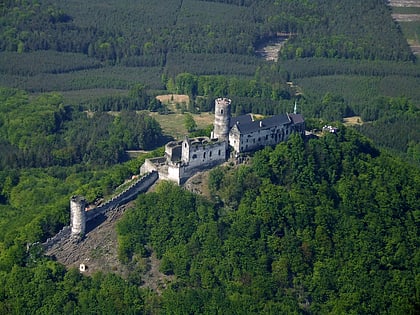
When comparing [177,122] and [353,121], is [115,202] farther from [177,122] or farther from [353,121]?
[353,121]

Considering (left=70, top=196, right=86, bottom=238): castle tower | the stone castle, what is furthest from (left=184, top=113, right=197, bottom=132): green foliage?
(left=70, top=196, right=86, bottom=238): castle tower

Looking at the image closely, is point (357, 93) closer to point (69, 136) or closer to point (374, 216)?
point (69, 136)

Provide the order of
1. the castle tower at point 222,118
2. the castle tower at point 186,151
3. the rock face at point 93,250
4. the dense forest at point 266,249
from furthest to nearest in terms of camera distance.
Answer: the castle tower at point 222,118
the castle tower at point 186,151
the rock face at point 93,250
the dense forest at point 266,249

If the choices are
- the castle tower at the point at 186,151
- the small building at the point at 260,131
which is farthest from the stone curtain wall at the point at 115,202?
the small building at the point at 260,131

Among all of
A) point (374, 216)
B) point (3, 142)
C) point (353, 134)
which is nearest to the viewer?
point (374, 216)

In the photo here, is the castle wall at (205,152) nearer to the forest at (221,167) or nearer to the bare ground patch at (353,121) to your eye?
the forest at (221,167)

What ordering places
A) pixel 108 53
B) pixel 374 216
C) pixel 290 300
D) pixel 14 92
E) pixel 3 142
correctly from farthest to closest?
pixel 108 53, pixel 14 92, pixel 3 142, pixel 374 216, pixel 290 300

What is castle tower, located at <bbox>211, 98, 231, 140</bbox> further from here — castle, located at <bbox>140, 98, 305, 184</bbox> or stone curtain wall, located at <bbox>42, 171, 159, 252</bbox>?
stone curtain wall, located at <bbox>42, 171, 159, 252</bbox>

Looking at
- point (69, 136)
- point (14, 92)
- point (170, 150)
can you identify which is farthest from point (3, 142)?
point (170, 150)
